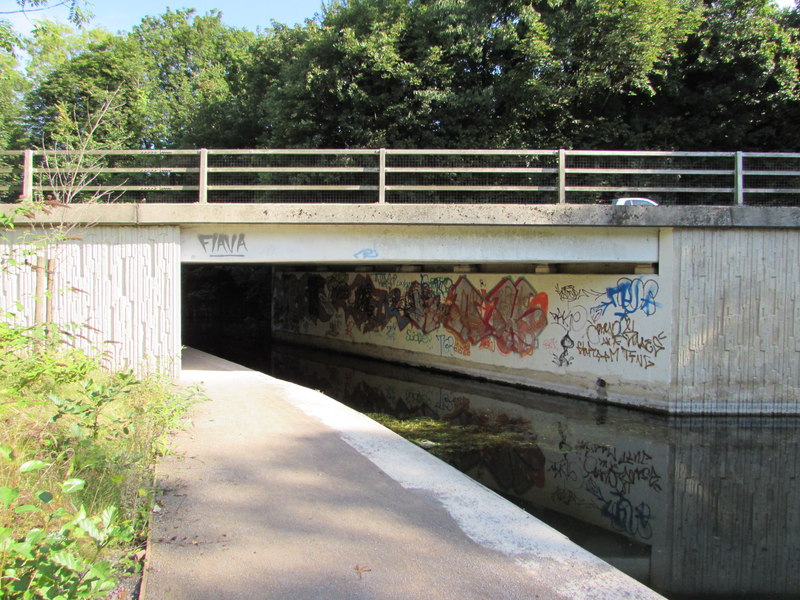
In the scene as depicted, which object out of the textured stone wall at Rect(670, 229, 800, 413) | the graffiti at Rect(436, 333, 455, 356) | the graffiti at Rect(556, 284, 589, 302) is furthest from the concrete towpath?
the graffiti at Rect(436, 333, 455, 356)

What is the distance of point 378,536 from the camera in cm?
382

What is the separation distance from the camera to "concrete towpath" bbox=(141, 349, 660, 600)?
3.19 m

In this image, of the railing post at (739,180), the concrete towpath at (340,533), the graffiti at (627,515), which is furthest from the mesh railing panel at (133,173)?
the railing post at (739,180)

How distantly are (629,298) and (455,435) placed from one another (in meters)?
4.30

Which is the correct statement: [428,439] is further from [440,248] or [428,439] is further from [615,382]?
[615,382]

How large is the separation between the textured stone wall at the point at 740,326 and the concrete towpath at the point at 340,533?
6.27 m

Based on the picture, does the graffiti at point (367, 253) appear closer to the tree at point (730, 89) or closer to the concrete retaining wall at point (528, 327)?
the concrete retaining wall at point (528, 327)

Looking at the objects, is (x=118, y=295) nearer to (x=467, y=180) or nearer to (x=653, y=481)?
(x=467, y=180)

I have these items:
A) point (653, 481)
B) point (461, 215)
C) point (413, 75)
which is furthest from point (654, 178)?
point (653, 481)

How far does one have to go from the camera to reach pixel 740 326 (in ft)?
33.3

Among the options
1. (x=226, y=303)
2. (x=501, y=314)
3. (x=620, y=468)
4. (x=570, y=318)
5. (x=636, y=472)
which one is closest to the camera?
(x=636, y=472)

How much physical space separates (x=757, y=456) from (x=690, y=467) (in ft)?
3.92

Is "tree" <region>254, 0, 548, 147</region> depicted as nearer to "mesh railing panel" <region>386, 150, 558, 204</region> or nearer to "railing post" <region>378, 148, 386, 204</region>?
"mesh railing panel" <region>386, 150, 558, 204</region>

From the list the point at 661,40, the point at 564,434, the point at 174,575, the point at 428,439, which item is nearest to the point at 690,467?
the point at 564,434
